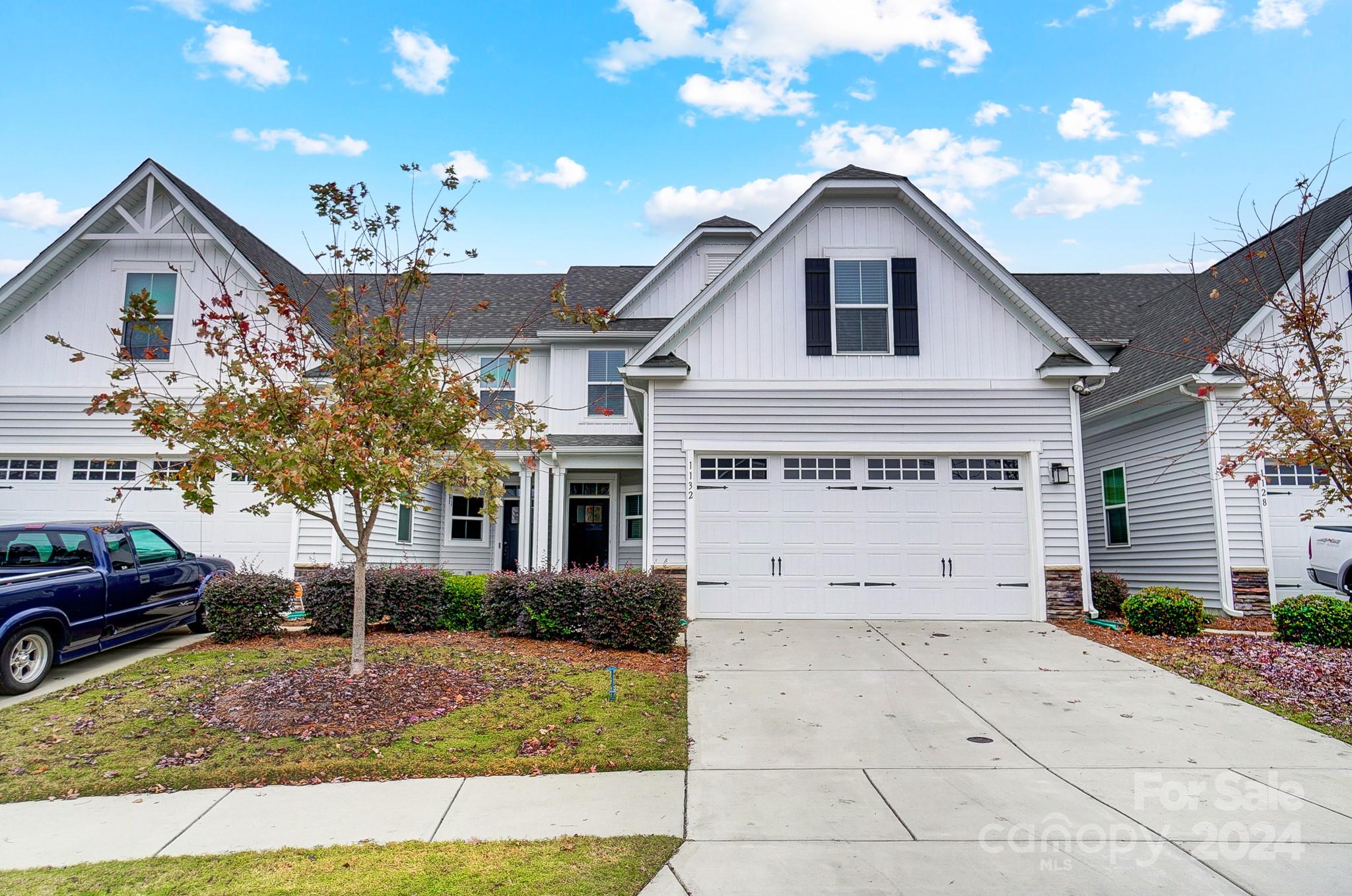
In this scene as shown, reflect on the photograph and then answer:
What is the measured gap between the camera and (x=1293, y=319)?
7.44 m

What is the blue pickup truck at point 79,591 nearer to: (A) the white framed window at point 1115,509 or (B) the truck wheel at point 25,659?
(B) the truck wheel at point 25,659

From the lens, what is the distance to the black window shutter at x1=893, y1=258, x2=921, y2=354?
12.4 m

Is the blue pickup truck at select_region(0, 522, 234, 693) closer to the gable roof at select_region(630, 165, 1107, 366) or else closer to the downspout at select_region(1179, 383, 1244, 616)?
the gable roof at select_region(630, 165, 1107, 366)

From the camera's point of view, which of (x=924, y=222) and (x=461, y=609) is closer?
(x=461, y=609)

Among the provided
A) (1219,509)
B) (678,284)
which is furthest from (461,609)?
(1219,509)

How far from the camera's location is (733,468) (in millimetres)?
12227

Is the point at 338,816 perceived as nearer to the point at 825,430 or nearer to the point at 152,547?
the point at 152,547

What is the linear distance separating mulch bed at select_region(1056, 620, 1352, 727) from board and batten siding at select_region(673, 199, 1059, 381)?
434 centimetres

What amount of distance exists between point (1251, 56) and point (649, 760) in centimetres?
1333

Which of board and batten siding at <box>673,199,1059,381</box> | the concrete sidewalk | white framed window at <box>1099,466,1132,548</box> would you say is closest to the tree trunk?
the concrete sidewalk

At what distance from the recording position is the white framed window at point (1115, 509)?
14539 millimetres

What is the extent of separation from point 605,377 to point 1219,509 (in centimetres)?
1156

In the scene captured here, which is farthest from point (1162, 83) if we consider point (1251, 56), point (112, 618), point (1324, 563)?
point (112, 618)

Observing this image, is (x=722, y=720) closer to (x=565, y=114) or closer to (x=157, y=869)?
(x=157, y=869)
